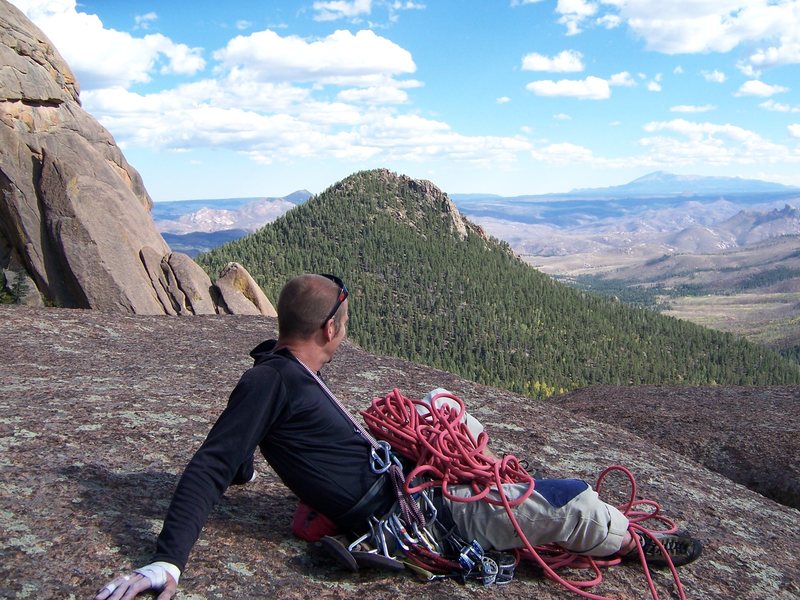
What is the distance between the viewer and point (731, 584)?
22.4ft

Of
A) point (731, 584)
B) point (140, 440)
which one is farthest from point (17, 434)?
point (731, 584)

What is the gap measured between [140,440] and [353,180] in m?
155

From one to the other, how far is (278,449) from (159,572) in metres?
1.28

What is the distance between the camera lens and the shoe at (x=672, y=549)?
6.40 meters

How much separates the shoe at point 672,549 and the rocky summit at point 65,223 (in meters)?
22.6

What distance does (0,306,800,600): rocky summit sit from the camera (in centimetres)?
532

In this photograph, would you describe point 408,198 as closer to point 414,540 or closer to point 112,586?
point 414,540

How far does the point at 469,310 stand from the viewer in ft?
382

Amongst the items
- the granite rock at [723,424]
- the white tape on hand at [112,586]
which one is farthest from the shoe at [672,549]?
the granite rock at [723,424]

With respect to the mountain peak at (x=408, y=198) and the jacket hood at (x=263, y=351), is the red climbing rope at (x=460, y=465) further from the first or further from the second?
the mountain peak at (x=408, y=198)

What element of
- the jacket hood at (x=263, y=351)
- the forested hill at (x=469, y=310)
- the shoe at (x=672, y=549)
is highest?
the jacket hood at (x=263, y=351)

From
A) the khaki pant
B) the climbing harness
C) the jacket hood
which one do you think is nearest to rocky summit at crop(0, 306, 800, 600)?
the climbing harness

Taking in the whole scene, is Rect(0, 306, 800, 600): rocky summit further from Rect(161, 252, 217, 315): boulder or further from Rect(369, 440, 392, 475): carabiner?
Rect(161, 252, 217, 315): boulder

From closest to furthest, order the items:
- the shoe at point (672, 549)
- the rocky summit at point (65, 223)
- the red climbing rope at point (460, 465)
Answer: the red climbing rope at point (460, 465) < the shoe at point (672, 549) < the rocky summit at point (65, 223)
